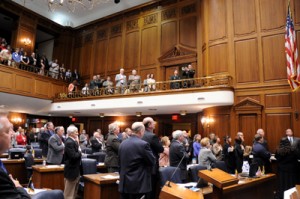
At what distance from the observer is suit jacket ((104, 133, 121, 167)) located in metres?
4.59

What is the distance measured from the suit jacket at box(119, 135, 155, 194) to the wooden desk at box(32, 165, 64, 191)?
7.44 ft

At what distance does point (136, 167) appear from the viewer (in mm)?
3240

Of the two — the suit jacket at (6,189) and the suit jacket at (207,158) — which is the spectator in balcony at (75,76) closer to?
the suit jacket at (207,158)

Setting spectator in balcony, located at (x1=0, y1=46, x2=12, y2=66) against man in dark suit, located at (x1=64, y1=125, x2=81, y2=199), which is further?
spectator in balcony, located at (x1=0, y1=46, x2=12, y2=66)

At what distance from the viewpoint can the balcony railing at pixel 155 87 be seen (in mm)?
9500

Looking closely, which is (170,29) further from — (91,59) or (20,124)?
(20,124)

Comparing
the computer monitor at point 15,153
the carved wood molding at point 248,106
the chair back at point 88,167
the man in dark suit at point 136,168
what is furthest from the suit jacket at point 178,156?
the carved wood molding at point 248,106

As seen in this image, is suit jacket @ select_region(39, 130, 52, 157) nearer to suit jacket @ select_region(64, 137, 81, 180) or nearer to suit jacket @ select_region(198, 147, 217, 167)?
suit jacket @ select_region(64, 137, 81, 180)

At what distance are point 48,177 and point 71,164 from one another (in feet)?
3.28

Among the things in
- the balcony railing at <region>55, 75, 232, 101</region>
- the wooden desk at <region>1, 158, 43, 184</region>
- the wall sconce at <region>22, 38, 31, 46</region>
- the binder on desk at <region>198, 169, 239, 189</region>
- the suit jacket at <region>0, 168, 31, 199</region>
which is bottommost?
the wooden desk at <region>1, 158, 43, 184</region>

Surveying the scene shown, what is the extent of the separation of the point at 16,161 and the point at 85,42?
35.8 ft

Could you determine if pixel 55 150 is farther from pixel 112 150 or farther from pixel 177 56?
pixel 177 56

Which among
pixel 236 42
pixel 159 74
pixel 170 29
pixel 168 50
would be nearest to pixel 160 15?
pixel 170 29

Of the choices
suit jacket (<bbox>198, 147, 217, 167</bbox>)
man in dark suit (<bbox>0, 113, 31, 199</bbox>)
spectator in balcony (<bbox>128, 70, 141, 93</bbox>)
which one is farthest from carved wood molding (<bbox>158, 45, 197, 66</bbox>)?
man in dark suit (<bbox>0, 113, 31, 199</bbox>)
